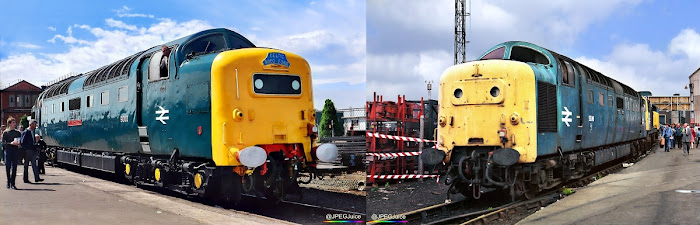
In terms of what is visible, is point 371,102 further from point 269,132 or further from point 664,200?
point 664,200

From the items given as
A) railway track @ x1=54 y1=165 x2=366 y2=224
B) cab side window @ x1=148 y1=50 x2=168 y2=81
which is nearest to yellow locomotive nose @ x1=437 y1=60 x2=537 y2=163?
railway track @ x1=54 y1=165 x2=366 y2=224

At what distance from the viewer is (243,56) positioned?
33.8 ft

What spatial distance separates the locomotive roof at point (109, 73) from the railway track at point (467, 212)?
15.9 ft

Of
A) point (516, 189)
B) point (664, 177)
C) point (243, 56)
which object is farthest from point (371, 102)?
point (664, 177)

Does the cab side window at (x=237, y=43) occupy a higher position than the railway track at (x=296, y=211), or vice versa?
the cab side window at (x=237, y=43)

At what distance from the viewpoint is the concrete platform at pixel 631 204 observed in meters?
9.08

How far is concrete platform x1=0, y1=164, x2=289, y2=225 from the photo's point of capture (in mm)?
7456

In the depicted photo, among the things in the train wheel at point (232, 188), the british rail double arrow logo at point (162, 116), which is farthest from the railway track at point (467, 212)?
the british rail double arrow logo at point (162, 116)

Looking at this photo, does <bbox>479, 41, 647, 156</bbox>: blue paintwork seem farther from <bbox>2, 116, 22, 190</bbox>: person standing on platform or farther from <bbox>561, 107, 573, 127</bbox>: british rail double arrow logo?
<bbox>2, 116, 22, 190</bbox>: person standing on platform

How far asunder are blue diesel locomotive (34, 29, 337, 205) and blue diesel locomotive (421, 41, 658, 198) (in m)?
3.11

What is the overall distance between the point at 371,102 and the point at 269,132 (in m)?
6.68

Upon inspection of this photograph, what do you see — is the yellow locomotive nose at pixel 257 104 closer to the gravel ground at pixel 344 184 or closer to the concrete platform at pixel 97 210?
the concrete platform at pixel 97 210

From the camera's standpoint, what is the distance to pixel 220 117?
396 inches

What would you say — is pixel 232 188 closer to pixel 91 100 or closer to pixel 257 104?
pixel 257 104
